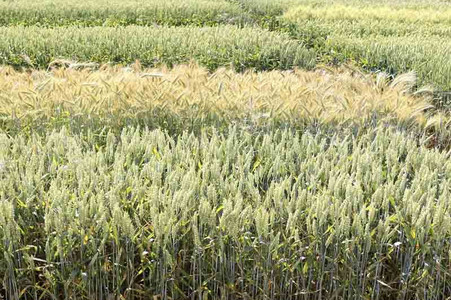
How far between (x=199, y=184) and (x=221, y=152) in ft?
1.42

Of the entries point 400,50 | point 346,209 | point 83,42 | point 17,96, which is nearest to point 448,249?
point 346,209

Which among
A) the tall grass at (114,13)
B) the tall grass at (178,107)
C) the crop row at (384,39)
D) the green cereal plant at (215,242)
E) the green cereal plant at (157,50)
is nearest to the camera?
the green cereal plant at (215,242)

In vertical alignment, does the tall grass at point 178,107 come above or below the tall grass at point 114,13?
above

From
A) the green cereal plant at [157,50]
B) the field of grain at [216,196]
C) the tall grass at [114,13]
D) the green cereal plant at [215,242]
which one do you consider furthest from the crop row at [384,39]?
the green cereal plant at [215,242]

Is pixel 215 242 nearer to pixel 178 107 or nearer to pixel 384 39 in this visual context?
pixel 178 107

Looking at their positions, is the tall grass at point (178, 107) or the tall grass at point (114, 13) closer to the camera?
the tall grass at point (178, 107)

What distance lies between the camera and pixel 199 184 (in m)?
2.80

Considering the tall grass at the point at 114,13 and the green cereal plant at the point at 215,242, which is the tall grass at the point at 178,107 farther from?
the tall grass at the point at 114,13

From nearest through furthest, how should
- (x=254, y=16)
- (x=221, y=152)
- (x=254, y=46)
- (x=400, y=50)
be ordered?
(x=221, y=152) → (x=400, y=50) → (x=254, y=46) → (x=254, y=16)

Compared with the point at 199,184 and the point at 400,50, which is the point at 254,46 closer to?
the point at 400,50

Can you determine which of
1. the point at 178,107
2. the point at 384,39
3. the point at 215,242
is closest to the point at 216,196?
the point at 215,242

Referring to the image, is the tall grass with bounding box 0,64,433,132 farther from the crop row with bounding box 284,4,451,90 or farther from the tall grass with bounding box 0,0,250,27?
the tall grass with bounding box 0,0,250,27

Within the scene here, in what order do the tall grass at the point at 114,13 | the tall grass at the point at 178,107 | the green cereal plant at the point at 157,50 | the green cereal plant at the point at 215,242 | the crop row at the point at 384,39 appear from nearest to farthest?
the green cereal plant at the point at 215,242 < the tall grass at the point at 178,107 < the crop row at the point at 384,39 < the green cereal plant at the point at 157,50 < the tall grass at the point at 114,13

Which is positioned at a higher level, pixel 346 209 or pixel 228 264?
pixel 346 209
